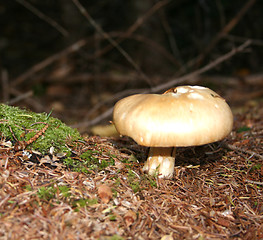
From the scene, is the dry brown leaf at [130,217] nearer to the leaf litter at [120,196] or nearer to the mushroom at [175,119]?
the leaf litter at [120,196]

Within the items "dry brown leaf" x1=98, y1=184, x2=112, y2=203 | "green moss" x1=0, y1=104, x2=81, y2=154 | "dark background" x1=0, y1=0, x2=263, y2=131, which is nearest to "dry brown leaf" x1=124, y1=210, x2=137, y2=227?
"dry brown leaf" x1=98, y1=184, x2=112, y2=203

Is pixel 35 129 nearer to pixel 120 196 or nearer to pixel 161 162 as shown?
pixel 120 196

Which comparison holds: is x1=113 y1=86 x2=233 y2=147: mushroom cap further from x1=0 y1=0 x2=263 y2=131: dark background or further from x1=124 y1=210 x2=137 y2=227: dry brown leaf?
x1=0 y1=0 x2=263 y2=131: dark background

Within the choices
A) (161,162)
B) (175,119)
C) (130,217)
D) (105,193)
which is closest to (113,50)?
(161,162)

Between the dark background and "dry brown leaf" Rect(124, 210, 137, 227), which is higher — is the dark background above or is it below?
above

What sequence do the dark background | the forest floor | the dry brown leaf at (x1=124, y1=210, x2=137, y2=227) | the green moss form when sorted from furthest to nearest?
the dark background, the green moss, the dry brown leaf at (x1=124, y1=210, x2=137, y2=227), the forest floor

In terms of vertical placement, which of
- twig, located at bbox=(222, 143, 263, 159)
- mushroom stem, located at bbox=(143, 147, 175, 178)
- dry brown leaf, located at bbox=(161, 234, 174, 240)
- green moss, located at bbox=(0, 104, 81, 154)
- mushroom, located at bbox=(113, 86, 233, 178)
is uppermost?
mushroom, located at bbox=(113, 86, 233, 178)

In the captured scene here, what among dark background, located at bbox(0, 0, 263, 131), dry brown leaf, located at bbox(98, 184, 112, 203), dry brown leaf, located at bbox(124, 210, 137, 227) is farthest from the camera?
dark background, located at bbox(0, 0, 263, 131)

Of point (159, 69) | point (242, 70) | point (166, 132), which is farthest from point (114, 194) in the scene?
point (242, 70)
